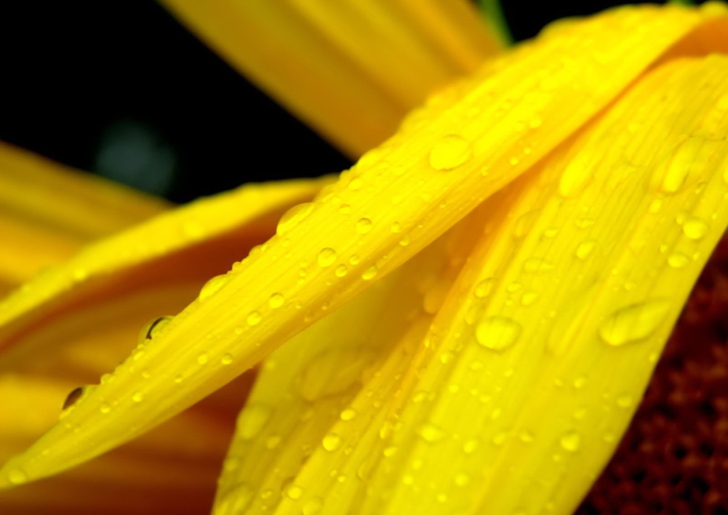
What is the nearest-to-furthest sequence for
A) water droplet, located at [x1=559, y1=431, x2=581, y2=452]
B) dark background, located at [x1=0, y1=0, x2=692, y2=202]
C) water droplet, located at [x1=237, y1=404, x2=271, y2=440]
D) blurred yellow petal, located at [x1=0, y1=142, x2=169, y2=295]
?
water droplet, located at [x1=559, y1=431, x2=581, y2=452]
water droplet, located at [x1=237, y1=404, x2=271, y2=440]
blurred yellow petal, located at [x1=0, y1=142, x2=169, y2=295]
dark background, located at [x1=0, y1=0, x2=692, y2=202]

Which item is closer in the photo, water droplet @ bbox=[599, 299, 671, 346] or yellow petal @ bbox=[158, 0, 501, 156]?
water droplet @ bbox=[599, 299, 671, 346]

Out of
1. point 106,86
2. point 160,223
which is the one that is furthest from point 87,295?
point 106,86

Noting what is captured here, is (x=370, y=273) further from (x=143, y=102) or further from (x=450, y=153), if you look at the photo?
(x=143, y=102)

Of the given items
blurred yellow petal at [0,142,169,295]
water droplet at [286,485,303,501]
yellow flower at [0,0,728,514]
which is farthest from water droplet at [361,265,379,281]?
blurred yellow petal at [0,142,169,295]

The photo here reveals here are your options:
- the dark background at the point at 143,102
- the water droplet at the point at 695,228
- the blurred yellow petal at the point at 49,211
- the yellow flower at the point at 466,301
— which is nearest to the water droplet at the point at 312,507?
the yellow flower at the point at 466,301

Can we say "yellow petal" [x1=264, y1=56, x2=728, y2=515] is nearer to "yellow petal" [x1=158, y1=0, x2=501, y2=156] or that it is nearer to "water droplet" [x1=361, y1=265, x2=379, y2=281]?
"water droplet" [x1=361, y1=265, x2=379, y2=281]

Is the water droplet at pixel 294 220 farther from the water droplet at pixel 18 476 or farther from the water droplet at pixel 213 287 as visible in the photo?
the water droplet at pixel 18 476
